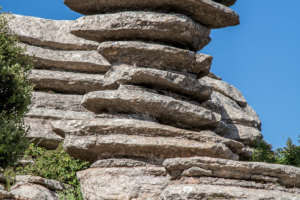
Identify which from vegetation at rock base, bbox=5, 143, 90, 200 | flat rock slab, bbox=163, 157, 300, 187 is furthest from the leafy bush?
flat rock slab, bbox=163, 157, 300, 187

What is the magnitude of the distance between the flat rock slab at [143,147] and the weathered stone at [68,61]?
288 inches

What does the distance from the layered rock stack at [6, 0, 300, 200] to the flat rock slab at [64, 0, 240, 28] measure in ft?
0.10

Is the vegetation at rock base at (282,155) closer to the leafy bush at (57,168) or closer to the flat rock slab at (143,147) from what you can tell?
the flat rock slab at (143,147)

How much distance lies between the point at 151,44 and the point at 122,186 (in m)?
4.40

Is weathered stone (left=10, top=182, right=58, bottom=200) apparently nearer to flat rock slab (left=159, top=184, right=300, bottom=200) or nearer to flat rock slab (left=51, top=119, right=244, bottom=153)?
flat rock slab (left=51, top=119, right=244, bottom=153)

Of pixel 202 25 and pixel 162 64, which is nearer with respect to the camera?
pixel 162 64

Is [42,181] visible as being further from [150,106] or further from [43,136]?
[43,136]

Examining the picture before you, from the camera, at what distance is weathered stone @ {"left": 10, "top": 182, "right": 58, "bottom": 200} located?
10156mm

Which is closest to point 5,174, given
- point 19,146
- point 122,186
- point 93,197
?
point 19,146

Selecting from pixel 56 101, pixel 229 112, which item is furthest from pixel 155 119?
pixel 229 112

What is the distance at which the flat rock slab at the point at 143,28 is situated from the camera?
12289 mm

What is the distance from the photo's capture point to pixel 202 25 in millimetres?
13227

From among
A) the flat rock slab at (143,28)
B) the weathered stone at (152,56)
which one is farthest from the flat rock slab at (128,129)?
the flat rock slab at (143,28)

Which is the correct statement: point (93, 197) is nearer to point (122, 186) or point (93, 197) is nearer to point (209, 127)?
point (122, 186)
